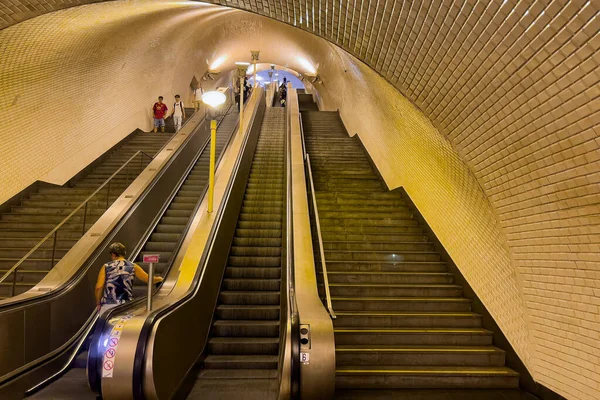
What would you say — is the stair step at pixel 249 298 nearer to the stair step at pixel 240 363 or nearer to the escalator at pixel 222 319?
the escalator at pixel 222 319

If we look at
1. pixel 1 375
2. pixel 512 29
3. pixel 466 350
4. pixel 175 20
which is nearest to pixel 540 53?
pixel 512 29

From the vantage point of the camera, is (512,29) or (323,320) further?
(323,320)

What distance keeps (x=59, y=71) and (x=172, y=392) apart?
6667 mm

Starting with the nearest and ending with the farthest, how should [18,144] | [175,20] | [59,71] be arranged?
[18,144] → [59,71] → [175,20]

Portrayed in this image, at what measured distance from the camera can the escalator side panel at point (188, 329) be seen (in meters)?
3.24

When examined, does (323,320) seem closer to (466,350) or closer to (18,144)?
(466,350)

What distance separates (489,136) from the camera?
3531 mm

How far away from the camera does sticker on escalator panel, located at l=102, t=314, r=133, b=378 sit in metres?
3.01

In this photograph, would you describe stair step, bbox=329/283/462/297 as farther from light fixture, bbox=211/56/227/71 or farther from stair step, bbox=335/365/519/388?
light fixture, bbox=211/56/227/71

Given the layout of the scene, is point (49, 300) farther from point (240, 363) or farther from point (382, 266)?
point (382, 266)

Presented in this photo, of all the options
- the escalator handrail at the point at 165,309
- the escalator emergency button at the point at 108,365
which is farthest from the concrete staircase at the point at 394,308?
the escalator emergency button at the point at 108,365

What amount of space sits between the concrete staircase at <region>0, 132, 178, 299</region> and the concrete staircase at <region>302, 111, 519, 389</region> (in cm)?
346

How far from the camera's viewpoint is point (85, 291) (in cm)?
455

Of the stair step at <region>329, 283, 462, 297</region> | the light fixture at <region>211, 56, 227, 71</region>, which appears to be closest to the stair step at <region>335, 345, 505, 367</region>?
the stair step at <region>329, 283, 462, 297</region>
